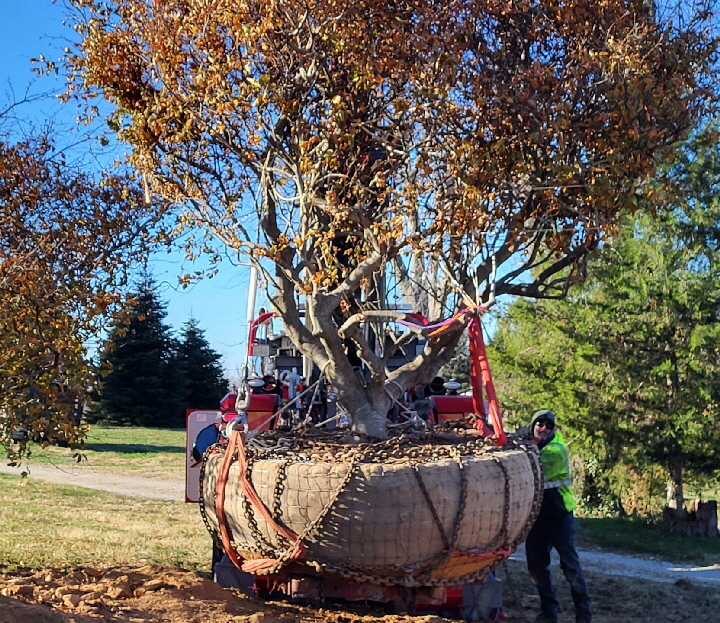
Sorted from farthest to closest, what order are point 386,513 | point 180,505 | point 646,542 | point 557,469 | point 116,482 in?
point 116,482 → point 180,505 → point 646,542 → point 557,469 → point 386,513

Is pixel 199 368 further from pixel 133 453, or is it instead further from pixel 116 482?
pixel 116 482

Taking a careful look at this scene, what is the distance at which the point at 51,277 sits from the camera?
7.50m

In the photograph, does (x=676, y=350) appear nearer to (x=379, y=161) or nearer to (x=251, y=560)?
(x=379, y=161)

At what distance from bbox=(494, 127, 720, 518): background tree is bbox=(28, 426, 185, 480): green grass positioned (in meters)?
9.24

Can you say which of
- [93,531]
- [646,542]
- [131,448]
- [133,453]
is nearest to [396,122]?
[93,531]

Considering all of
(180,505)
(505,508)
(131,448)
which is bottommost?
(180,505)

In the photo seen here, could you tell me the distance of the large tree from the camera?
23.5 ft

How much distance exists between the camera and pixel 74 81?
8.13 m

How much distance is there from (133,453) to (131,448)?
132 cm

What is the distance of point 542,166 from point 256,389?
3.19m

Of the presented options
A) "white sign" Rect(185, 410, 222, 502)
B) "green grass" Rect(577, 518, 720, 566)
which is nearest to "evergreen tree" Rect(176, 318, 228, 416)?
"green grass" Rect(577, 518, 720, 566)

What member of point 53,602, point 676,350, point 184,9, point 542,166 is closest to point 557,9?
point 542,166

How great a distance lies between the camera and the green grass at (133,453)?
20969 millimetres

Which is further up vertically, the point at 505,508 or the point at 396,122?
the point at 396,122
